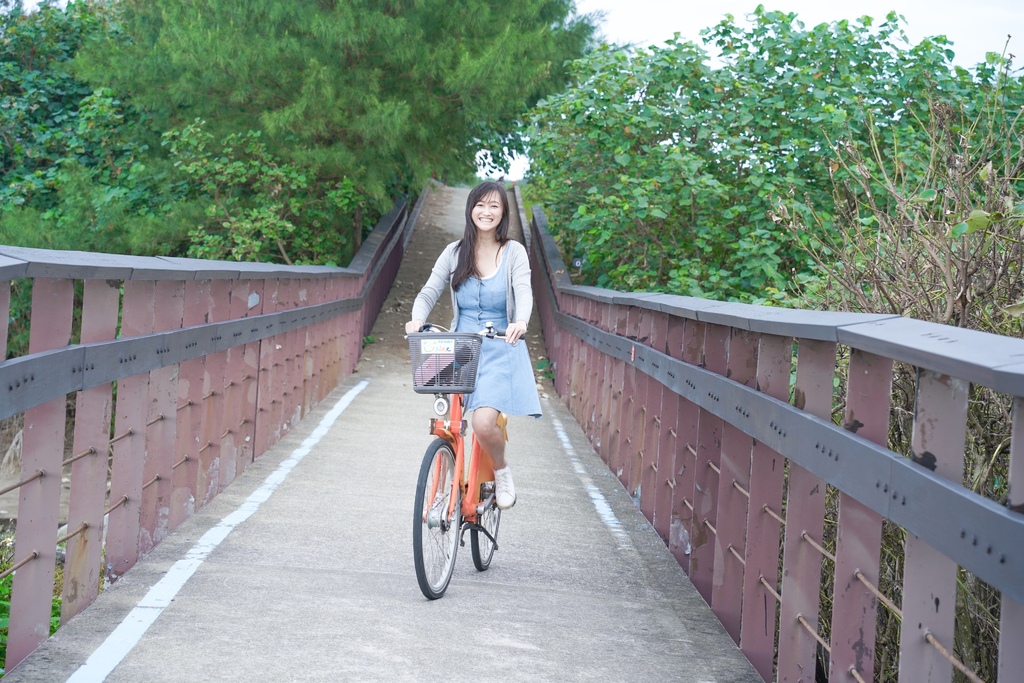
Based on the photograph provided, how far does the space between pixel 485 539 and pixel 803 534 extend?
95.9 inches

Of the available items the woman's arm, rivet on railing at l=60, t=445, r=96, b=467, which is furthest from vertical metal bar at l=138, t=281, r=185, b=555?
the woman's arm

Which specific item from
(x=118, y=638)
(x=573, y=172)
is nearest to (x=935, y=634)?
(x=118, y=638)

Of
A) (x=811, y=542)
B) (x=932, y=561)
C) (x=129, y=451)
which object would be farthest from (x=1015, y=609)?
(x=129, y=451)

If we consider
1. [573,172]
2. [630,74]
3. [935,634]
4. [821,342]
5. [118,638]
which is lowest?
[118,638]

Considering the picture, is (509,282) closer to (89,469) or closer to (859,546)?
(89,469)

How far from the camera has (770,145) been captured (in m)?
16.0

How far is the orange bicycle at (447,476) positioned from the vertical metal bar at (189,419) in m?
1.59

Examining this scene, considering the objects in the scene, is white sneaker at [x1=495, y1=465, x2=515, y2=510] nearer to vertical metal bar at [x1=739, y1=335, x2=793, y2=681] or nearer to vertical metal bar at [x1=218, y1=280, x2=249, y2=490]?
vertical metal bar at [x1=739, y1=335, x2=793, y2=681]

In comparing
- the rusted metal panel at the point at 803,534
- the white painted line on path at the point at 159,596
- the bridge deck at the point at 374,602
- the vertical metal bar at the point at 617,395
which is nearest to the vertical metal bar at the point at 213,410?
the bridge deck at the point at 374,602

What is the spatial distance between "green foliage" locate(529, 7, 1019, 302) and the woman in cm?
988

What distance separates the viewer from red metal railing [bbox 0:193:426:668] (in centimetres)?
418

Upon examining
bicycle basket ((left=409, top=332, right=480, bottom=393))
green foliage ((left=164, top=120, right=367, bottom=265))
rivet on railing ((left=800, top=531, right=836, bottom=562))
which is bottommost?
rivet on railing ((left=800, top=531, right=836, bottom=562))

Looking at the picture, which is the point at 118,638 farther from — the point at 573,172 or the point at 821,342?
the point at 573,172

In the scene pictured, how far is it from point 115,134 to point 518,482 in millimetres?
18282
